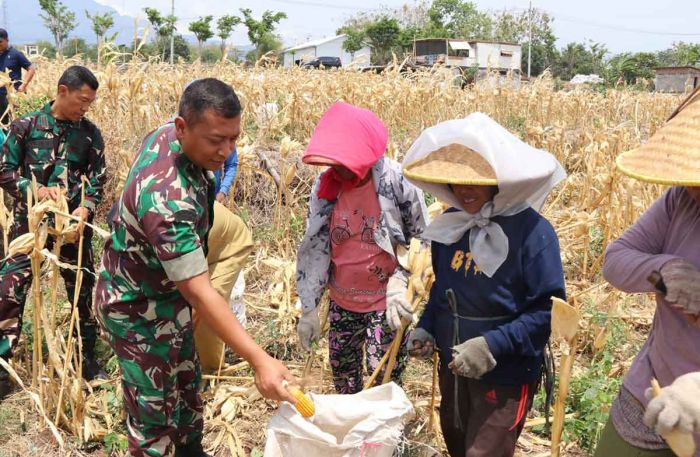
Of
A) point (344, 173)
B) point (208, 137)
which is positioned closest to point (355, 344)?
point (344, 173)

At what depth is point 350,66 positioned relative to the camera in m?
10.3

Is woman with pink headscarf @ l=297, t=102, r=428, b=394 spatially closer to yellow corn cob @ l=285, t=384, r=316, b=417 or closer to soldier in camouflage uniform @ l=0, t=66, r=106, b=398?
yellow corn cob @ l=285, t=384, r=316, b=417

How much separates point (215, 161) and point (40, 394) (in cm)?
161

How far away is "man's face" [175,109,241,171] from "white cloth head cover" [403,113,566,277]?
63 centimetres

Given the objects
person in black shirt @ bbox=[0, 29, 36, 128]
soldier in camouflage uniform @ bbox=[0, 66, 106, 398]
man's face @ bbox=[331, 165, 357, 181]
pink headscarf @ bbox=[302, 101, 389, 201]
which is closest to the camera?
pink headscarf @ bbox=[302, 101, 389, 201]

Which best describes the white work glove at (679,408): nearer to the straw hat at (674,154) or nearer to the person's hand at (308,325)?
the straw hat at (674,154)

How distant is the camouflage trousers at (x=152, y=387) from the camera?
2.09m

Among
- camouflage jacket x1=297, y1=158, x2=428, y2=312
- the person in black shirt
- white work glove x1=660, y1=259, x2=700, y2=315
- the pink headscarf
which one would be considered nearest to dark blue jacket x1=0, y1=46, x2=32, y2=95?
the person in black shirt

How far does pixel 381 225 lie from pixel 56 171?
189cm

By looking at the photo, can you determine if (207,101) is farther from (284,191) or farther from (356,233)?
(284,191)

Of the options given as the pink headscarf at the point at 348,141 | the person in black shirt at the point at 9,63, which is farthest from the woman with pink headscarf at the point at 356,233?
the person in black shirt at the point at 9,63

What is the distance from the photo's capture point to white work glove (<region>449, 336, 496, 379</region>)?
5.63ft

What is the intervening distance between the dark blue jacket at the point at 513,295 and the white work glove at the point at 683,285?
47 cm

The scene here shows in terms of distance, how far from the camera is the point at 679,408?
1124 mm
